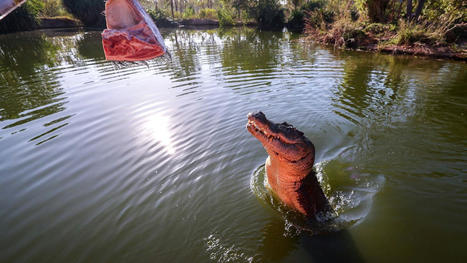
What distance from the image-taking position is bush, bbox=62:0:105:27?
31.2 m

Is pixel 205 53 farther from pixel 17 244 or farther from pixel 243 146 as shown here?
pixel 17 244

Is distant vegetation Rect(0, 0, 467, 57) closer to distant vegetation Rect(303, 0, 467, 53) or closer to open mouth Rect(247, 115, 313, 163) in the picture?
distant vegetation Rect(303, 0, 467, 53)

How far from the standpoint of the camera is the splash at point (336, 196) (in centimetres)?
312

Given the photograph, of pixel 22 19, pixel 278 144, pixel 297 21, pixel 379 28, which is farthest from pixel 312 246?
pixel 22 19

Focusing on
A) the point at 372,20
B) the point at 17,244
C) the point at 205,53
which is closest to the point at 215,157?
the point at 17,244

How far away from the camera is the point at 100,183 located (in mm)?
4078

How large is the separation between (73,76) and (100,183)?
8.22 metres

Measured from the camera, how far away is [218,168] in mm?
4434

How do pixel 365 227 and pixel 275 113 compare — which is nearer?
pixel 365 227

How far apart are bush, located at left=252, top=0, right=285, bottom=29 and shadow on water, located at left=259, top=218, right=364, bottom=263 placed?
31.3 metres

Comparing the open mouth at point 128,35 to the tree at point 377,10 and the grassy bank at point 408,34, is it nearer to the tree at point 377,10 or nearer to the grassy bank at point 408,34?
the grassy bank at point 408,34

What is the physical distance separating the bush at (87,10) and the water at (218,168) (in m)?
29.0

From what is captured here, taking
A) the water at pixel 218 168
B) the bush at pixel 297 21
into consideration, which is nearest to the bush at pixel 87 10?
the bush at pixel 297 21

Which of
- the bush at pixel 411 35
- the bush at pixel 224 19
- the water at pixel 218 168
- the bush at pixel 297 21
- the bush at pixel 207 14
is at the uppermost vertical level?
the bush at pixel 207 14
